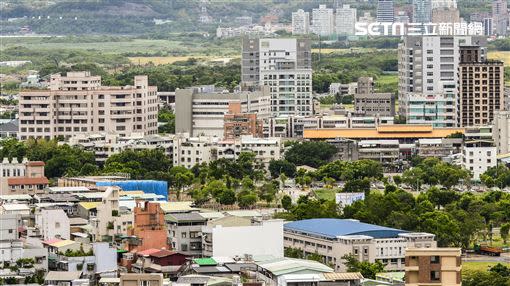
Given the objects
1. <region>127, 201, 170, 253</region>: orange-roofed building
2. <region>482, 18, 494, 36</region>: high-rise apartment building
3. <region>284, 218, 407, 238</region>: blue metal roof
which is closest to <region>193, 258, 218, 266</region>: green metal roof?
<region>127, 201, 170, 253</region>: orange-roofed building

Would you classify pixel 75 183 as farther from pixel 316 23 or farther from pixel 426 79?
pixel 316 23

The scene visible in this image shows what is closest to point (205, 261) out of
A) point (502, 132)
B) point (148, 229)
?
point (148, 229)

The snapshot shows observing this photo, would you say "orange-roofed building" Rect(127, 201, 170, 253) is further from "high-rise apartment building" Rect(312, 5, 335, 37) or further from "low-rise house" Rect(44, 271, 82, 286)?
"high-rise apartment building" Rect(312, 5, 335, 37)

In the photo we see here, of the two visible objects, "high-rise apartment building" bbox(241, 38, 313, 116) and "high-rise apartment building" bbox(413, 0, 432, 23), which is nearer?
"high-rise apartment building" bbox(241, 38, 313, 116)

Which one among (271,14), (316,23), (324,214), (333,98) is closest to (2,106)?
(333,98)

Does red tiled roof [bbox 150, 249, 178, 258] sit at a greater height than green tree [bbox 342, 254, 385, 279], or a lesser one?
greater

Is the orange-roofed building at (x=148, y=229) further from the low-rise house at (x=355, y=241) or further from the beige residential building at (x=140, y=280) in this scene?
the beige residential building at (x=140, y=280)
